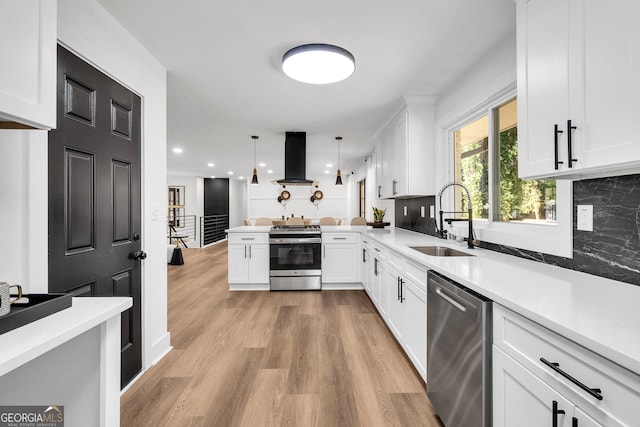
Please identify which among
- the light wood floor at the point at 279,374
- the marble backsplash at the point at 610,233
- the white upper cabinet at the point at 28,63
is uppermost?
the white upper cabinet at the point at 28,63

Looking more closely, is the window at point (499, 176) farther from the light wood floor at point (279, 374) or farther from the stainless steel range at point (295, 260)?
the stainless steel range at point (295, 260)

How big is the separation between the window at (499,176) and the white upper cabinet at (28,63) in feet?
8.15

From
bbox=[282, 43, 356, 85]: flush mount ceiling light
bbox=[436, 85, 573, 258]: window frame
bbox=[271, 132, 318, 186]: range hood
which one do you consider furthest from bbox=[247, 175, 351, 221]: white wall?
bbox=[282, 43, 356, 85]: flush mount ceiling light

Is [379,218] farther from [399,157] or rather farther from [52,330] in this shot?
[52,330]

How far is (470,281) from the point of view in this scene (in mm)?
1304

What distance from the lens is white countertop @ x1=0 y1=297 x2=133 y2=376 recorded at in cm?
72

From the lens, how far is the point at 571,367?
2.69 feet

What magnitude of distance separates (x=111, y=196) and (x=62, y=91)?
24.7 inches

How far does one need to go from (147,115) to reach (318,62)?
138 cm

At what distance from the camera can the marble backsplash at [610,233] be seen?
4.12 ft

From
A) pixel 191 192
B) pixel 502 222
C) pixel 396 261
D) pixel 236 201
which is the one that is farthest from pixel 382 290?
pixel 236 201

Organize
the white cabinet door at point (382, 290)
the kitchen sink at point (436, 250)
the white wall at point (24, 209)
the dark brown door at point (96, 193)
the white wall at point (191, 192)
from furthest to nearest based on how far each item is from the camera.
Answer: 1. the white wall at point (191, 192)
2. the white cabinet door at point (382, 290)
3. the kitchen sink at point (436, 250)
4. the dark brown door at point (96, 193)
5. the white wall at point (24, 209)

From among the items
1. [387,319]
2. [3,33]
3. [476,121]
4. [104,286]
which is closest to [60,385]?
[104,286]

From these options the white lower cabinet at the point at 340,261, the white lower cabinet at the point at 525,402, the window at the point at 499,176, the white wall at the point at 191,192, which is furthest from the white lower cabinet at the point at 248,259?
the white wall at the point at 191,192
